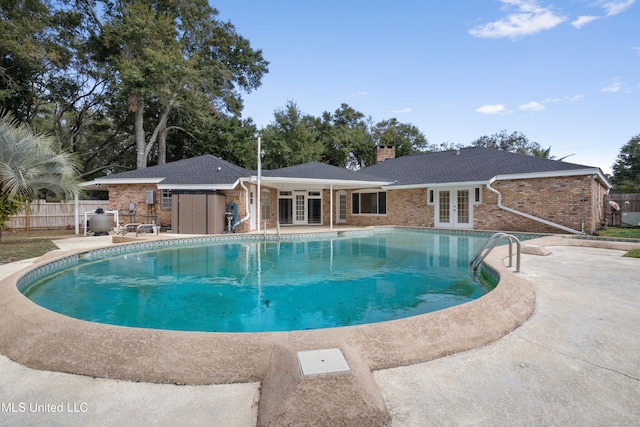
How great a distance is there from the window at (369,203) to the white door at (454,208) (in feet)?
9.60

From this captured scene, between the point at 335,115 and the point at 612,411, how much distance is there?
3214 cm

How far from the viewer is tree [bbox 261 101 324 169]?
83.7 ft

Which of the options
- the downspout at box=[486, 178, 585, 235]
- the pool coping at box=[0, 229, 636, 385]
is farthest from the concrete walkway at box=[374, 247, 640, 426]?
the downspout at box=[486, 178, 585, 235]

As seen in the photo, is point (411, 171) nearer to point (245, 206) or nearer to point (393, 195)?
point (393, 195)

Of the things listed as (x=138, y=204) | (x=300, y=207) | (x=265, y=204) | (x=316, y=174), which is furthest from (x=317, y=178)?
(x=138, y=204)

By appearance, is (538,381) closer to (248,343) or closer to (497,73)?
(248,343)

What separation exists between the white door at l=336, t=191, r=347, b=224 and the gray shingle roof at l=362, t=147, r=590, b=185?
2.34m

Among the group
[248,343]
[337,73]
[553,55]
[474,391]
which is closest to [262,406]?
[248,343]

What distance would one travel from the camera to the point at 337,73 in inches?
786

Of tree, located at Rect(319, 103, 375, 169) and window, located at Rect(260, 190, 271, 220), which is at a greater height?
tree, located at Rect(319, 103, 375, 169)

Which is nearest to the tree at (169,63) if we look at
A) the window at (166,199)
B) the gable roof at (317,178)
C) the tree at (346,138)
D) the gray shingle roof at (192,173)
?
the gray shingle roof at (192,173)

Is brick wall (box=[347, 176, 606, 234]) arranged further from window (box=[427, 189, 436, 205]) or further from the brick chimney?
the brick chimney

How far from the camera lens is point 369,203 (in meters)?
18.8

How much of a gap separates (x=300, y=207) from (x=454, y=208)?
26.2 feet
